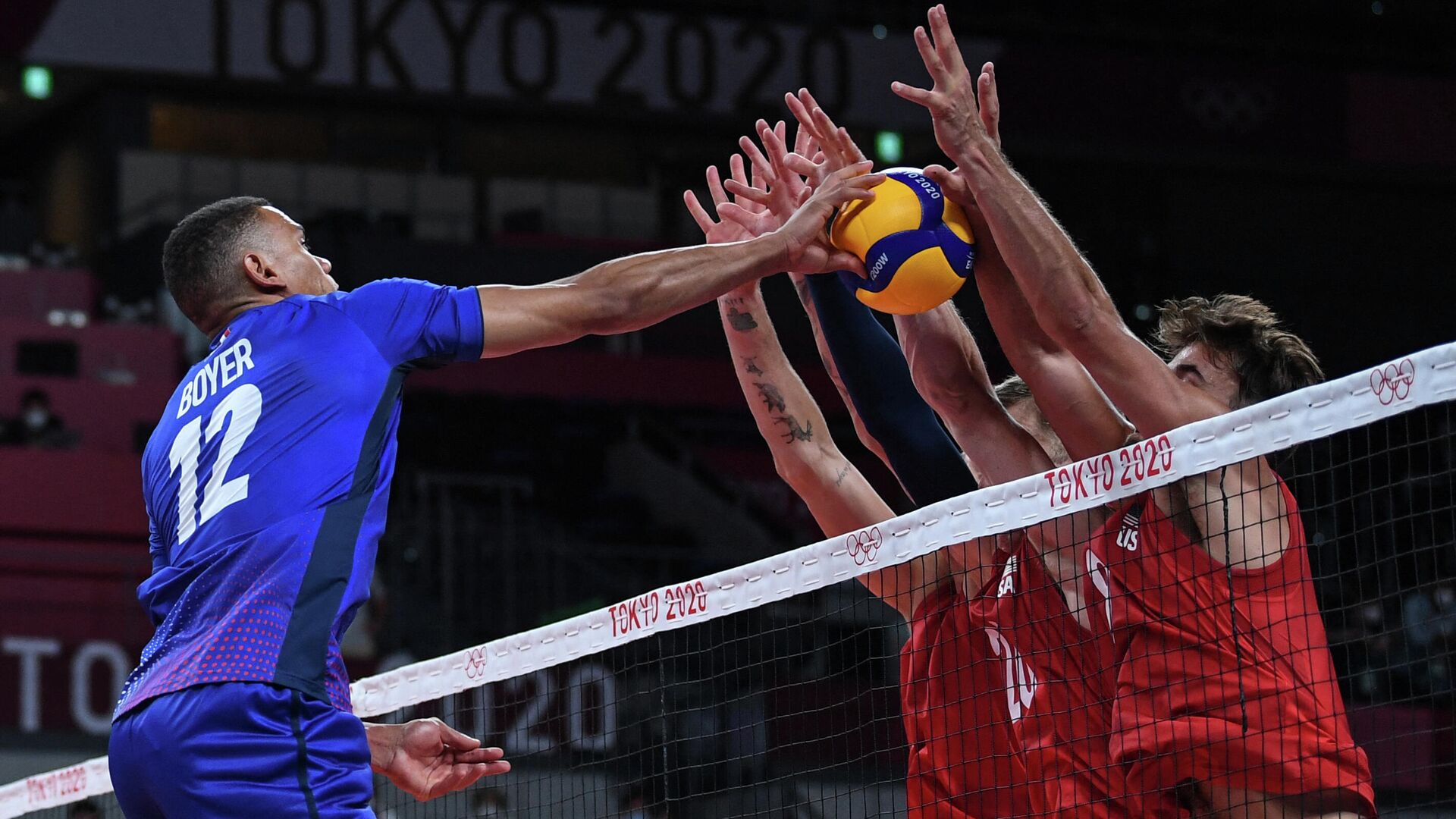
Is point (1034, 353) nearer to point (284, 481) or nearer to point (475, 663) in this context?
point (284, 481)

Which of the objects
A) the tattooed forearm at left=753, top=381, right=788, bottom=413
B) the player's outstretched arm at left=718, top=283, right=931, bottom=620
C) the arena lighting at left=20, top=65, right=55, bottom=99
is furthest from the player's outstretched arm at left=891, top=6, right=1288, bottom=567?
the arena lighting at left=20, top=65, right=55, bottom=99

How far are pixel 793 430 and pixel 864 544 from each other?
2.28 feet

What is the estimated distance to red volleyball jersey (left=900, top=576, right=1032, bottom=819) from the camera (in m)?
4.21

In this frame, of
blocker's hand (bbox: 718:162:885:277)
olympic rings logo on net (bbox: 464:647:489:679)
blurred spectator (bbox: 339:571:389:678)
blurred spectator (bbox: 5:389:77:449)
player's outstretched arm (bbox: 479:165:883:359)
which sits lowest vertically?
olympic rings logo on net (bbox: 464:647:489:679)

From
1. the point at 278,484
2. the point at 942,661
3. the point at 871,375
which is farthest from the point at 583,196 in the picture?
the point at 278,484

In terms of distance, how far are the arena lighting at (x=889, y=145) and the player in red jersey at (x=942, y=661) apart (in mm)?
16467

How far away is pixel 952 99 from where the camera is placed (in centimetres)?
427

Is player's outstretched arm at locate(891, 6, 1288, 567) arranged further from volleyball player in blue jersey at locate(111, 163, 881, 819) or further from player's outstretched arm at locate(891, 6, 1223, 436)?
volleyball player in blue jersey at locate(111, 163, 881, 819)

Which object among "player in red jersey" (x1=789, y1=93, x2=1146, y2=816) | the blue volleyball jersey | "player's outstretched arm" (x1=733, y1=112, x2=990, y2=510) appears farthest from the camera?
"player's outstretched arm" (x1=733, y1=112, x2=990, y2=510)

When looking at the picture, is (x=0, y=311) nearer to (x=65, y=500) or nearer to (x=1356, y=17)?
(x=65, y=500)

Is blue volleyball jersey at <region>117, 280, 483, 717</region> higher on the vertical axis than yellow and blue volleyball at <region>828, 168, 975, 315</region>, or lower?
lower

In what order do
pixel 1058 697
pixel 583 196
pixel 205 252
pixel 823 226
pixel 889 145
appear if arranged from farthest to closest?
pixel 583 196, pixel 889 145, pixel 823 226, pixel 1058 697, pixel 205 252

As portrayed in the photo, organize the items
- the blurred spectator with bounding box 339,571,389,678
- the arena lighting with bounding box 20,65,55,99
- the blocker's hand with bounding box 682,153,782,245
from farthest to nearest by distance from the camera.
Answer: the arena lighting with bounding box 20,65,55,99 → the blurred spectator with bounding box 339,571,389,678 → the blocker's hand with bounding box 682,153,782,245

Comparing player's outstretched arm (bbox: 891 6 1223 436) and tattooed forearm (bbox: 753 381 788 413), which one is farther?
tattooed forearm (bbox: 753 381 788 413)
